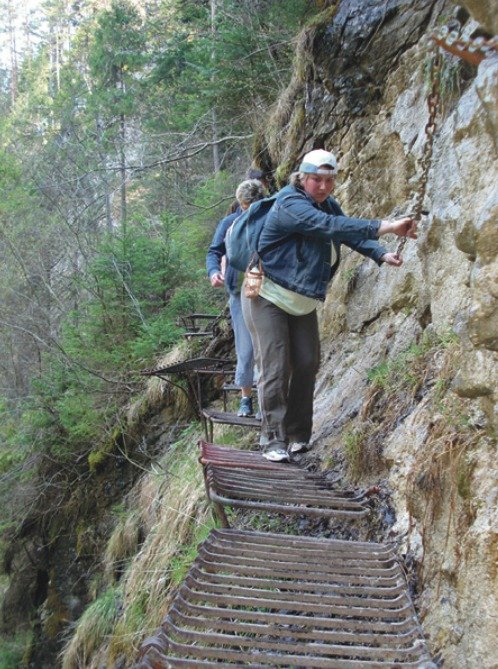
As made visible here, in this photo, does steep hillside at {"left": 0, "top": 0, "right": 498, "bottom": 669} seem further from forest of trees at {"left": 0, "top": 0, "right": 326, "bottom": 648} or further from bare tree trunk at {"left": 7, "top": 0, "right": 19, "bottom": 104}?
bare tree trunk at {"left": 7, "top": 0, "right": 19, "bottom": 104}

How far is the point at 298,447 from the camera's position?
14.3 feet

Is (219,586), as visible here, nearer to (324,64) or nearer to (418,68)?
(418,68)

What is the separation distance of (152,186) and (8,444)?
1019cm

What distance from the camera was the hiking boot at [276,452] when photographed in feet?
13.0

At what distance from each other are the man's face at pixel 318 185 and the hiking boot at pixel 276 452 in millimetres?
1562

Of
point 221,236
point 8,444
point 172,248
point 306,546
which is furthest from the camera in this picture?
point 8,444

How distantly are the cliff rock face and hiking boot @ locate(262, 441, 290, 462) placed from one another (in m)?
0.37

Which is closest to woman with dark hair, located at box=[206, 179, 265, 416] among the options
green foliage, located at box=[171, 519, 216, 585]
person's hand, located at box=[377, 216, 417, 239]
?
green foliage, located at box=[171, 519, 216, 585]

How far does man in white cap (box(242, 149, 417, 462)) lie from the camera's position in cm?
370

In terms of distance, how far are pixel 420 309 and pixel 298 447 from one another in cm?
128

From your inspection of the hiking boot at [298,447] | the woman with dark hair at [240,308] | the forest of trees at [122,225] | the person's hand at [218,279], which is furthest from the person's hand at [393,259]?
the forest of trees at [122,225]

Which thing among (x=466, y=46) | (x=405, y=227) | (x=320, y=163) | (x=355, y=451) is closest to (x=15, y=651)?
(x=355, y=451)

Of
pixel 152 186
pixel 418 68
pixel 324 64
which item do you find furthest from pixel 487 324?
pixel 152 186

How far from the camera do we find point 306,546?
2.58m
